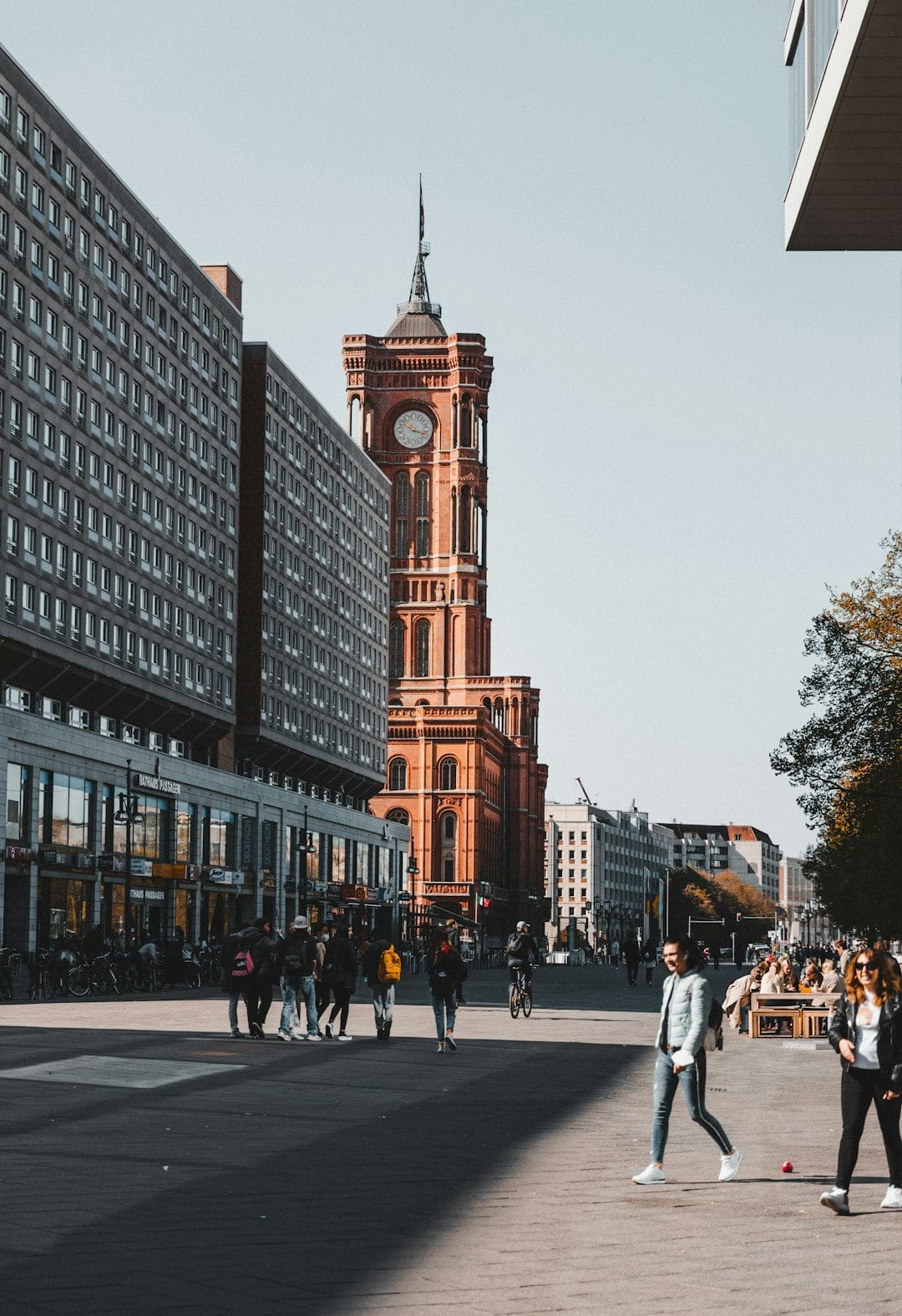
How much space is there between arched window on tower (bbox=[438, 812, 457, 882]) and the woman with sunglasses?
Result: 144 metres

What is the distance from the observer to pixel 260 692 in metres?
87.0

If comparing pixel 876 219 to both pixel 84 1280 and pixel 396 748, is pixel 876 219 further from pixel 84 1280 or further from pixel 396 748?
pixel 396 748

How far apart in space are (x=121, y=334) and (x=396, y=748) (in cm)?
8851

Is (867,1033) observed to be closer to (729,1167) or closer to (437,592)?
(729,1167)

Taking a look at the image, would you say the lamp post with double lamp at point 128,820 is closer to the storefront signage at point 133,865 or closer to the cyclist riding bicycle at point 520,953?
the storefront signage at point 133,865

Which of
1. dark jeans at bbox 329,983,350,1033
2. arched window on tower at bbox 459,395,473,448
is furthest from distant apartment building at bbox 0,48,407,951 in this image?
arched window on tower at bbox 459,395,473,448

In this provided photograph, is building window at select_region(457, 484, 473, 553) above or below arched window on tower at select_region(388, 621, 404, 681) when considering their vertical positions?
above

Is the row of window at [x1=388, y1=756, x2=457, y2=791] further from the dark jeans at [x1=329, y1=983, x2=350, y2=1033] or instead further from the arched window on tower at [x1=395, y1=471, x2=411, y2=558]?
the dark jeans at [x1=329, y1=983, x2=350, y2=1033]

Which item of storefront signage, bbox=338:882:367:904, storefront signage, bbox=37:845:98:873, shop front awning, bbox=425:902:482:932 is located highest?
storefront signage, bbox=37:845:98:873

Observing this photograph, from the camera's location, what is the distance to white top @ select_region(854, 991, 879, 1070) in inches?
462

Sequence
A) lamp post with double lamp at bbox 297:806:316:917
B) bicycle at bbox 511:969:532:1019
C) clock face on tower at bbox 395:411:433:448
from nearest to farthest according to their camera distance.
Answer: bicycle at bbox 511:969:532:1019
lamp post with double lamp at bbox 297:806:316:917
clock face on tower at bbox 395:411:433:448

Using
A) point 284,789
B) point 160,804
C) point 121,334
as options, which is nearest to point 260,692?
point 284,789

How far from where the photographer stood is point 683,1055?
12609 mm

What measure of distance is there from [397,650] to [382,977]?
13296cm
